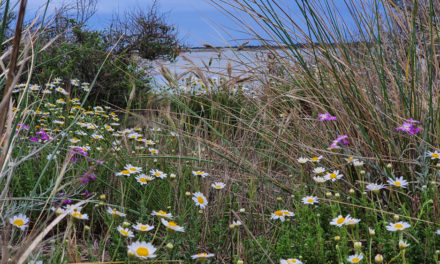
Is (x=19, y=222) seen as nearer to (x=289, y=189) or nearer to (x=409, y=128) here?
(x=289, y=189)

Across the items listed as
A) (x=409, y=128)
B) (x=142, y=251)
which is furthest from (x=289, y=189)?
(x=142, y=251)

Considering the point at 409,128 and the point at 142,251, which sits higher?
the point at 409,128

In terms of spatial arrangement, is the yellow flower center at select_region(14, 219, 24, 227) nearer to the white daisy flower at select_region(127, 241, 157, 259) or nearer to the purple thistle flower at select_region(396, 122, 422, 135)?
the white daisy flower at select_region(127, 241, 157, 259)

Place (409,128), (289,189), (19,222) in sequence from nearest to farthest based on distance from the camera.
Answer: (19,222), (409,128), (289,189)

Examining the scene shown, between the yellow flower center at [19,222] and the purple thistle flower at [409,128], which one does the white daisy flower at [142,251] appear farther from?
the purple thistle flower at [409,128]

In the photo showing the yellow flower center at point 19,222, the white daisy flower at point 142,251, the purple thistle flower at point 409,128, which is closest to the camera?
the white daisy flower at point 142,251

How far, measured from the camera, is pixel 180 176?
2.02m

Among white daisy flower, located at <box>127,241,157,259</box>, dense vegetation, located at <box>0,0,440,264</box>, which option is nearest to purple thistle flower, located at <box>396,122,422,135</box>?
dense vegetation, located at <box>0,0,440,264</box>

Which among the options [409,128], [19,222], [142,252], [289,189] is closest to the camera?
[142,252]

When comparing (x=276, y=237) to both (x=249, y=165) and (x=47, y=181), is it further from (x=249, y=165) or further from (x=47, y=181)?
(x=47, y=181)

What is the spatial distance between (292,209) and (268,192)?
6.2 inches

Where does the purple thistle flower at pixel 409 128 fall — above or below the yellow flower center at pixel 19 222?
above

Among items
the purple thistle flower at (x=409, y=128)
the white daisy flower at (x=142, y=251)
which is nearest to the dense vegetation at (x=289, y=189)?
the purple thistle flower at (x=409, y=128)

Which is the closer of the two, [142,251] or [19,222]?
[142,251]
